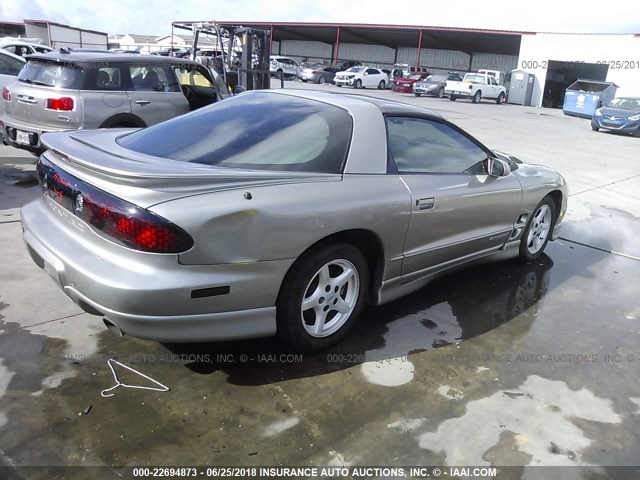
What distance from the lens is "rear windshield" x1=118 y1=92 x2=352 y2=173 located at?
307cm

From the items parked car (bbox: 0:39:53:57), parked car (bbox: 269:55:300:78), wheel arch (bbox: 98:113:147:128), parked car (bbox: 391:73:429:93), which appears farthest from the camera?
parked car (bbox: 269:55:300:78)

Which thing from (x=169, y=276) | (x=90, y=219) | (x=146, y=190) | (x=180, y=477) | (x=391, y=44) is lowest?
(x=180, y=477)

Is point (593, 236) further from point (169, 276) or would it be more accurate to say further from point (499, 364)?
point (169, 276)

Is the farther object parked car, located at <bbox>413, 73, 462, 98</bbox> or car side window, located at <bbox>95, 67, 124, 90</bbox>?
parked car, located at <bbox>413, 73, 462, 98</bbox>

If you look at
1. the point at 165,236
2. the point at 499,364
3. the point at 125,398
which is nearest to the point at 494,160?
the point at 499,364

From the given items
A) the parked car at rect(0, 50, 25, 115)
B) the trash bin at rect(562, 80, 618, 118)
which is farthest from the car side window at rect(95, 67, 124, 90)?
the trash bin at rect(562, 80, 618, 118)

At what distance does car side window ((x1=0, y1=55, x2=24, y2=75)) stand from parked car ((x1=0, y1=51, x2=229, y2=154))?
2863 mm

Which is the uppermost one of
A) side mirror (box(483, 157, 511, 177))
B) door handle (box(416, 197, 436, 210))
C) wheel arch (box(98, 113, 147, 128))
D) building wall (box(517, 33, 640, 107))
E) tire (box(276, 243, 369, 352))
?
building wall (box(517, 33, 640, 107))

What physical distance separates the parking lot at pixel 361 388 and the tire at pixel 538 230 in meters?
0.50

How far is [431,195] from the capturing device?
141 inches

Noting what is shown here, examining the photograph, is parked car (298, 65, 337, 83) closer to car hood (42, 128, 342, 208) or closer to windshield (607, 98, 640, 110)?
windshield (607, 98, 640, 110)

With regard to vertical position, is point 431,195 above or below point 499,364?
above

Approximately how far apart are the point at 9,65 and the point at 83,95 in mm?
4367

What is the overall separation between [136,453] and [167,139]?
187 cm
